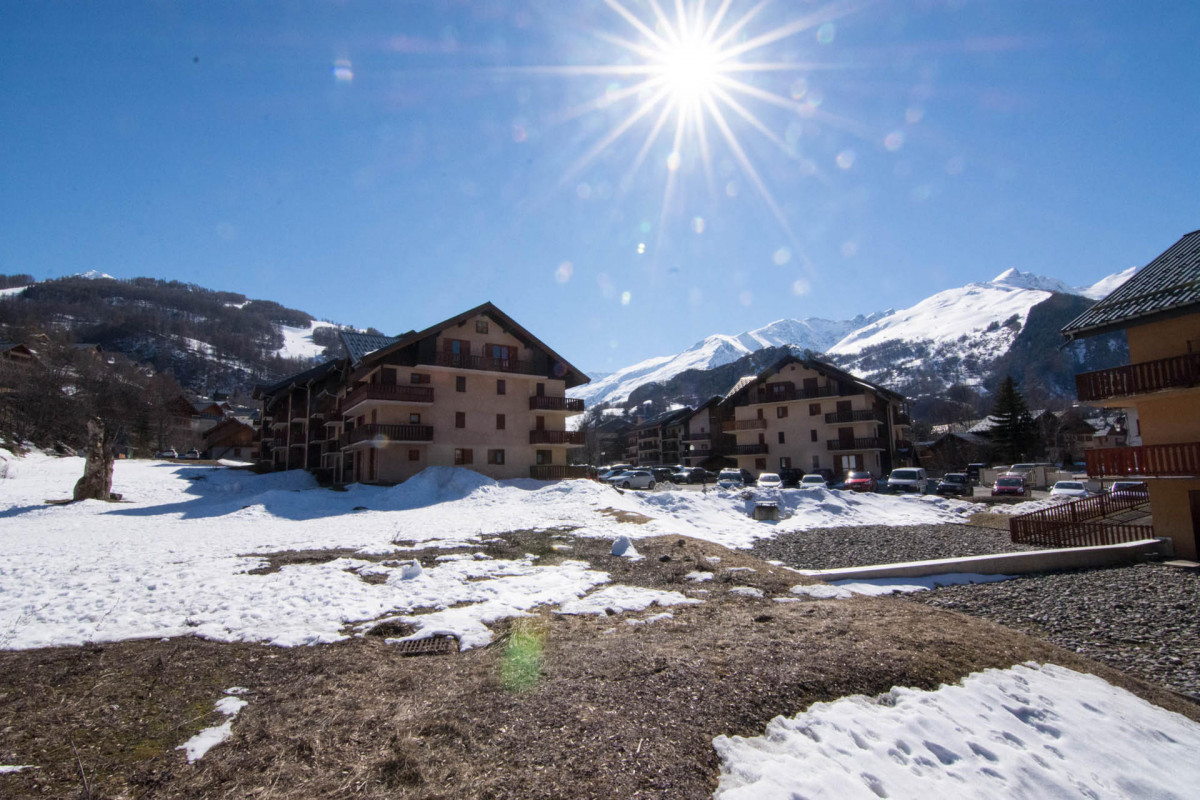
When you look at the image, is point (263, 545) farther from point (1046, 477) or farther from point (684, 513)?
point (1046, 477)

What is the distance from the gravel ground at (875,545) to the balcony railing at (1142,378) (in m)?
5.98

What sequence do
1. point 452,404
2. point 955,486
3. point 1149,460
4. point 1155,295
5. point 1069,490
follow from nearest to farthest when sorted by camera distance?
point 1149,460, point 1155,295, point 452,404, point 1069,490, point 955,486

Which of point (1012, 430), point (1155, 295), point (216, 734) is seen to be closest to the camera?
point (216, 734)

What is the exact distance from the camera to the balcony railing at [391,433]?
35.1 metres

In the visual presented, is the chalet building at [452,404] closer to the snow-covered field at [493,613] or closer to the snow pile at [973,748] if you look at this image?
the snow-covered field at [493,613]

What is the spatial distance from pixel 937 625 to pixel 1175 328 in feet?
57.0

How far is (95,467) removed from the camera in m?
27.0

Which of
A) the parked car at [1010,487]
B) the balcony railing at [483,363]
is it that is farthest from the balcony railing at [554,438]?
the parked car at [1010,487]

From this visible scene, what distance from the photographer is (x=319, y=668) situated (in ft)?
21.6

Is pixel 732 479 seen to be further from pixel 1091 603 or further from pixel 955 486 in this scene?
pixel 1091 603

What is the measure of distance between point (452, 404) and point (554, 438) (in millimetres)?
7705

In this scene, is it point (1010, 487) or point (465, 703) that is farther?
point (1010, 487)

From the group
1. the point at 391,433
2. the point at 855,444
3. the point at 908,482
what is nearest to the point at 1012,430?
the point at 855,444

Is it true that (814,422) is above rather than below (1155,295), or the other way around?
below
